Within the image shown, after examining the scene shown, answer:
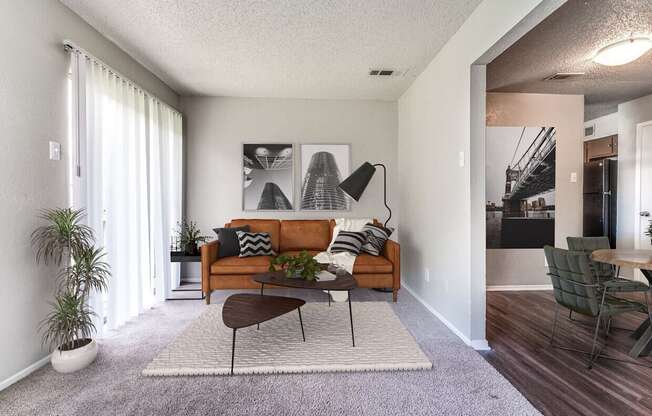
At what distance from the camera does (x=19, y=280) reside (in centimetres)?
199

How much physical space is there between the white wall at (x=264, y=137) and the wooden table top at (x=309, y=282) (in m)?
1.89

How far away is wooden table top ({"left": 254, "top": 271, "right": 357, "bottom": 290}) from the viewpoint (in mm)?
2441

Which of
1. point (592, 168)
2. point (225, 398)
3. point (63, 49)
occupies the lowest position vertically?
point (225, 398)

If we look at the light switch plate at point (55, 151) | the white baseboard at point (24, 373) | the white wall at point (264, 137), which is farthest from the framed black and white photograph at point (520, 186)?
the white baseboard at point (24, 373)

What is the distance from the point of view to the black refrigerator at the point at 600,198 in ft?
13.7

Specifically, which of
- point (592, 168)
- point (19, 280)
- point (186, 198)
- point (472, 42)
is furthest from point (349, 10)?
point (592, 168)

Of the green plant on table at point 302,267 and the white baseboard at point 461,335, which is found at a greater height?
the green plant on table at point 302,267

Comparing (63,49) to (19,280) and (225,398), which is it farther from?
(225,398)

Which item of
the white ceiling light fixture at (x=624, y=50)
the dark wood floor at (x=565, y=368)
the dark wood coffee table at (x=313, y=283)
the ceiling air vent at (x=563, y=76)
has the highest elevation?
the ceiling air vent at (x=563, y=76)

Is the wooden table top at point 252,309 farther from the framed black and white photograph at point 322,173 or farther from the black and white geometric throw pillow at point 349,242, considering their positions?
the framed black and white photograph at point 322,173

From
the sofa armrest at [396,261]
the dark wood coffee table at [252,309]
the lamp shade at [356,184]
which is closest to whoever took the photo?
the dark wood coffee table at [252,309]

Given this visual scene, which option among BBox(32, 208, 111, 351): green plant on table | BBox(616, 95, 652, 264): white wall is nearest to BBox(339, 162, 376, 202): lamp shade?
BBox(32, 208, 111, 351): green plant on table

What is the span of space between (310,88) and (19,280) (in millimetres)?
3362

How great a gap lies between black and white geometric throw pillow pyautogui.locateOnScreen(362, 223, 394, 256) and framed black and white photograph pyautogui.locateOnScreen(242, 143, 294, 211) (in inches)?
51.7
